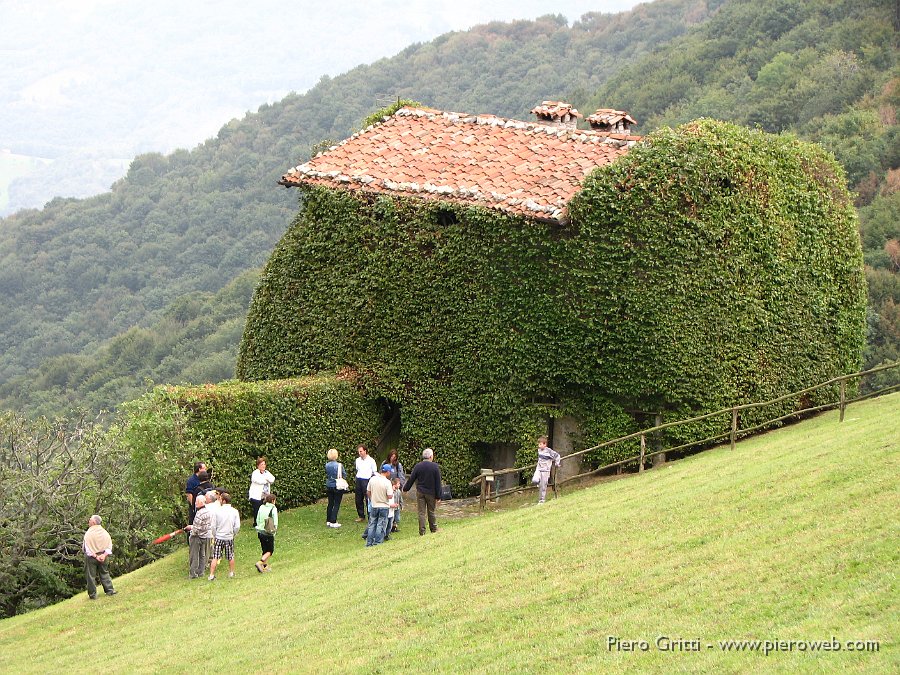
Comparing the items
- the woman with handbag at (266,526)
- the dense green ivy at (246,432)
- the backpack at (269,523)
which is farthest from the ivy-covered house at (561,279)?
the backpack at (269,523)

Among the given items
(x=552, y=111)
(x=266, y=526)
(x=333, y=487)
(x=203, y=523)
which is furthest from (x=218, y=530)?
(x=552, y=111)

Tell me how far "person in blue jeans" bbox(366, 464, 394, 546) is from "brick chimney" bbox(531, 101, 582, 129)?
13785 millimetres

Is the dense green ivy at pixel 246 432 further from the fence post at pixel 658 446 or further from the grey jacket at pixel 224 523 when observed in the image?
the fence post at pixel 658 446

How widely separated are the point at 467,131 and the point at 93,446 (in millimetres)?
13028

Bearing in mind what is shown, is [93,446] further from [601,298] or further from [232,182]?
[232,182]

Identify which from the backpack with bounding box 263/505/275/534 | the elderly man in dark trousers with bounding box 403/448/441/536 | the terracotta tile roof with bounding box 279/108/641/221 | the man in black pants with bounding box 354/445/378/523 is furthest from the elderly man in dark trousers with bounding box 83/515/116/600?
the terracotta tile roof with bounding box 279/108/641/221

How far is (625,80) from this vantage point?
91.2 m

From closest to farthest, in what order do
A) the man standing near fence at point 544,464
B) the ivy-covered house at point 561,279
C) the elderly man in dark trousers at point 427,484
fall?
the elderly man in dark trousers at point 427,484
the man standing near fence at point 544,464
the ivy-covered house at point 561,279

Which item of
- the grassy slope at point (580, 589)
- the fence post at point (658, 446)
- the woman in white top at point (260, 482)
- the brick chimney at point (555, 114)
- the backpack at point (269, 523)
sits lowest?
the fence post at point (658, 446)

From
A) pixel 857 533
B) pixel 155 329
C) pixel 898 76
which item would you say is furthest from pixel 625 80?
pixel 857 533

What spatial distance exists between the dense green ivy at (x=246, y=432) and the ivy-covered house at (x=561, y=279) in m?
1.33

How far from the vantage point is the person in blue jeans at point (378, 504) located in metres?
22.9

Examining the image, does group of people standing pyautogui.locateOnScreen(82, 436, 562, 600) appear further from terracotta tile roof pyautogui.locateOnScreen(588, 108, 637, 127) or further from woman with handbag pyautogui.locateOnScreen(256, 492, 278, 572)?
terracotta tile roof pyautogui.locateOnScreen(588, 108, 637, 127)

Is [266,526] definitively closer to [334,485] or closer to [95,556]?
[95,556]
